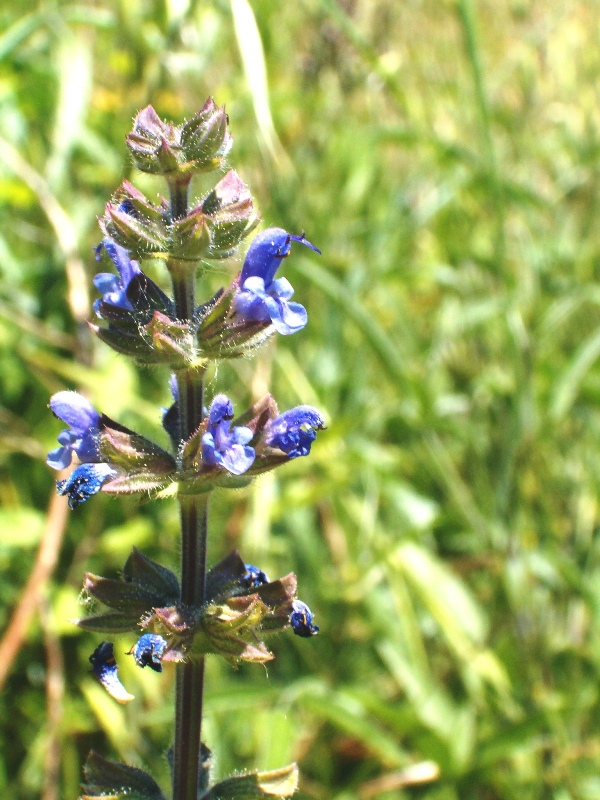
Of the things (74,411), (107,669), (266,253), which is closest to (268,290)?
(266,253)

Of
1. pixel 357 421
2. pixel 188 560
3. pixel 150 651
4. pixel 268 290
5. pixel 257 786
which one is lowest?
pixel 257 786

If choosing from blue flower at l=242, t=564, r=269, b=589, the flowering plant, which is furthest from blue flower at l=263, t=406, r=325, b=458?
blue flower at l=242, t=564, r=269, b=589

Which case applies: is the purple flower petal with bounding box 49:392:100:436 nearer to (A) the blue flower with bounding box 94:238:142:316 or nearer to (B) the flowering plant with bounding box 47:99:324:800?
(B) the flowering plant with bounding box 47:99:324:800

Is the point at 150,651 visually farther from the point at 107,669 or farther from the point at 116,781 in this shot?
the point at 116,781

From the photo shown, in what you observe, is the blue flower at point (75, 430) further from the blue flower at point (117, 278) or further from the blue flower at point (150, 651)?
the blue flower at point (150, 651)

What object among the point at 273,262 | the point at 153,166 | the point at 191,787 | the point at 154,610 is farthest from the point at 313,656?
the point at 153,166

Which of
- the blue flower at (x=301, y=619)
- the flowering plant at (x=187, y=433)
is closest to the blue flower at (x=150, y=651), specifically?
the flowering plant at (x=187, y=433)

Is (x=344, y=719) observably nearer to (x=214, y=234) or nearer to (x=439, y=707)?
(x=439, y=707)
